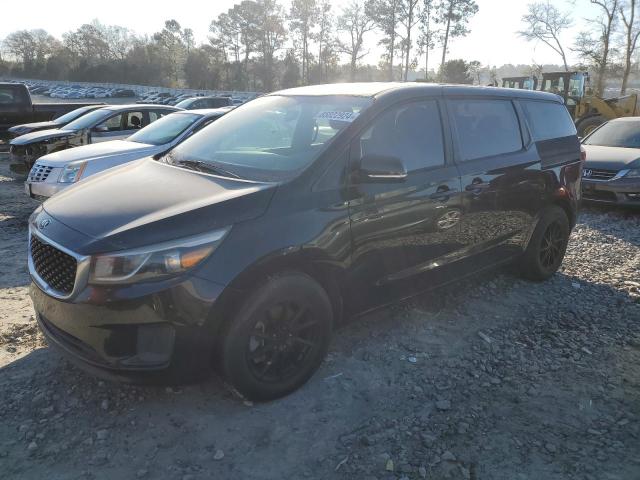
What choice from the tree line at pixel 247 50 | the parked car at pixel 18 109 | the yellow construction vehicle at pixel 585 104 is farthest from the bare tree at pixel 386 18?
the parked car at pixel 18 109

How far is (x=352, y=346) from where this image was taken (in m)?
3.59

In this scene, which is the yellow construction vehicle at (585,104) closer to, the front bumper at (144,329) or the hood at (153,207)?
the hood at (153,207)

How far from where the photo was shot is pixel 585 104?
57.4 feet

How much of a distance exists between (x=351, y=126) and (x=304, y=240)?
2.78 feet

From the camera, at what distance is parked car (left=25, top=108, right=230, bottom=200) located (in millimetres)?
6652

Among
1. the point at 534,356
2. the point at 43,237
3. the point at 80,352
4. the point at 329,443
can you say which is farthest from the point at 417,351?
the point at 43,237

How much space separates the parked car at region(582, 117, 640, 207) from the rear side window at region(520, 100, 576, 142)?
281cm

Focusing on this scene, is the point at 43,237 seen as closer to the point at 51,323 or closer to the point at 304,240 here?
the point at 51,323

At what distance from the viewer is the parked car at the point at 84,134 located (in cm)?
902

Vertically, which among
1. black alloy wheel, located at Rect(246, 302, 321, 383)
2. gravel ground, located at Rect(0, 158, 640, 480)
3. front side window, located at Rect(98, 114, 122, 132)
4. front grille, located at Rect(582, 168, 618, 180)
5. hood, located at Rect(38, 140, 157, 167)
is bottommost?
gravel ground, located at Rect(0, 158, 640, 480)

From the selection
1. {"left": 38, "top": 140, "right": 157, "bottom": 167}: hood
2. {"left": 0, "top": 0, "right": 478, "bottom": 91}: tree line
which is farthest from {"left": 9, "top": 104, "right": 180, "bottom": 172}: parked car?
{"left": 0, "top": 0, "right": 478, "bottom": 91}: tree line

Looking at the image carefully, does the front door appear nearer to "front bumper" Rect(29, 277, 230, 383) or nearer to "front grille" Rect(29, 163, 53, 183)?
"front bumper" Rect(29, 277, 230, 383)

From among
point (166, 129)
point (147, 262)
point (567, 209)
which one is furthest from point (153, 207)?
point (166, 129)

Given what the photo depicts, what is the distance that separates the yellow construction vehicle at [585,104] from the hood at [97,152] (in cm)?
1344
